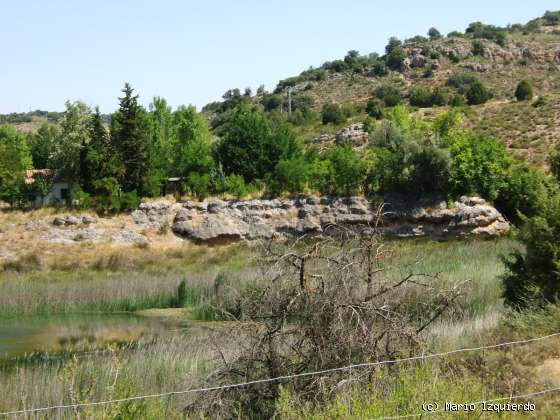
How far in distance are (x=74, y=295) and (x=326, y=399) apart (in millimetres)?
21335

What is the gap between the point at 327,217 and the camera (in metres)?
44.7

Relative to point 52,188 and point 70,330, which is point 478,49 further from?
point 70,330

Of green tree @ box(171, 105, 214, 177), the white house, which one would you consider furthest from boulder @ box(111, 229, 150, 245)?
the white house

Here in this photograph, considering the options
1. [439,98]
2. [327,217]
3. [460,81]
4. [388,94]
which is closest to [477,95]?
[439,98]

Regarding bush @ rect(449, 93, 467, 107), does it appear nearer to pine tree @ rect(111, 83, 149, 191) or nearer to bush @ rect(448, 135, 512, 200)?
bush @ rect(448, 135, 512, 200)

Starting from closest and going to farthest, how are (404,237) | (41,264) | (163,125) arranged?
(41,264)
(404,237)
(163,125)

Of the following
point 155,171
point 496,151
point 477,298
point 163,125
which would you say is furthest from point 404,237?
point 163,125

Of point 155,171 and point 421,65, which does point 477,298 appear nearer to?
point 155,171

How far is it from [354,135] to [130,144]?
24226 millimetres

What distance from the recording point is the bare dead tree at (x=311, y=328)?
9.18m

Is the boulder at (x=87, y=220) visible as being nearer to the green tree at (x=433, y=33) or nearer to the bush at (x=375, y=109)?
the bush at (x=375, y=109)

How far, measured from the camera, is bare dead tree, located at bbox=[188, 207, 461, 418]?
30.1 feet

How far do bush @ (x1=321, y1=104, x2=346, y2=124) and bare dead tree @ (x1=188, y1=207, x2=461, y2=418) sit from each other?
206 ft

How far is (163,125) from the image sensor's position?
206ft
